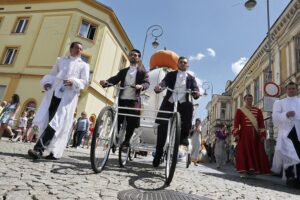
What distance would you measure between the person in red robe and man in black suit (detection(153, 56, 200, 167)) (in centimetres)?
208

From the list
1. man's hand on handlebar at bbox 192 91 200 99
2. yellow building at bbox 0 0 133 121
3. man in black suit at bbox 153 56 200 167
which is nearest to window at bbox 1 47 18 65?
yellow building at bbox 0 0 133 121

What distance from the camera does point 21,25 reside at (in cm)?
2388

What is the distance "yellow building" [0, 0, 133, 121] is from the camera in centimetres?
2125

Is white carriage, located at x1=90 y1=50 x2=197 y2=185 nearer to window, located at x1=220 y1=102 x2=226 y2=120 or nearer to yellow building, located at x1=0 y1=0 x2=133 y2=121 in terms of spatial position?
yellow building, located at x1=0 y1=0 x2=133 y2=121

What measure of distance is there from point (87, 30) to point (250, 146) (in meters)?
19.4

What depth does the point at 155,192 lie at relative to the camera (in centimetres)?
282

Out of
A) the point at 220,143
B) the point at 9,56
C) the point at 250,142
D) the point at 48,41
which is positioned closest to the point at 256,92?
the point at 220,143

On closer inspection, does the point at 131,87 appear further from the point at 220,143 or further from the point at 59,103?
the point at 220,143

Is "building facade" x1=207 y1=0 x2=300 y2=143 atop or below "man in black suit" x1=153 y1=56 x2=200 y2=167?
atop

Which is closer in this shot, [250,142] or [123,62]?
[250,142]

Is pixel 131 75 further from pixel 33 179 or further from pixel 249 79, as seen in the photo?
pixel 249 79

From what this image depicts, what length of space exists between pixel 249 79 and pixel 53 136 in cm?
3316

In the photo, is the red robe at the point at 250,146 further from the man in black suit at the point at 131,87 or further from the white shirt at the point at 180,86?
the man in black suit at the point at 131,87

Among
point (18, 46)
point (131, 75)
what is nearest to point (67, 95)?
point (131, 75)
